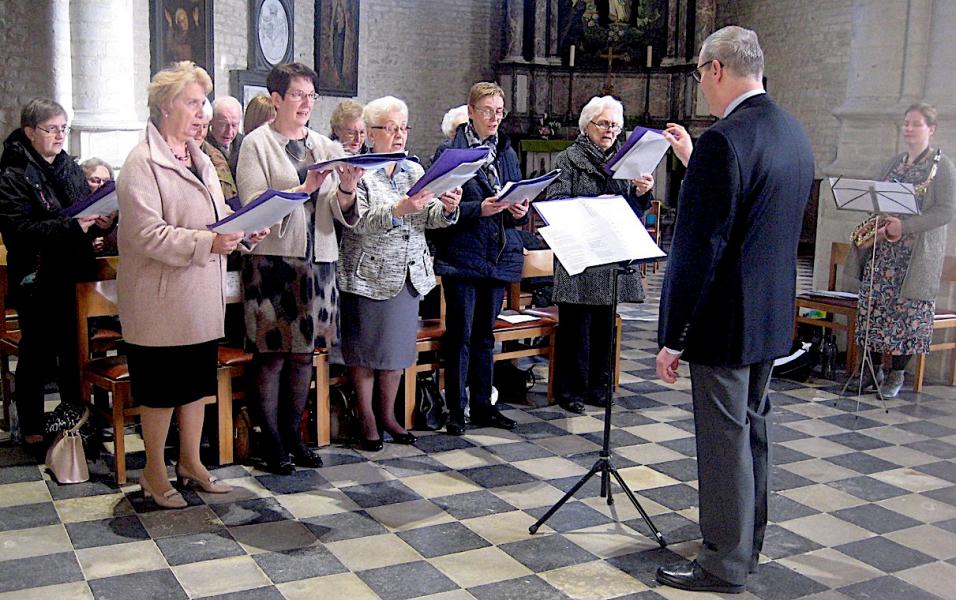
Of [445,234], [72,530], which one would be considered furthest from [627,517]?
[72,530]

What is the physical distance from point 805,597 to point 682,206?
4.39ft

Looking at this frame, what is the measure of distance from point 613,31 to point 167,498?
13287 millimetres

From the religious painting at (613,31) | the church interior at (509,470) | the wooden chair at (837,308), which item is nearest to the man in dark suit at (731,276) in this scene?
the church interior at (509,470)

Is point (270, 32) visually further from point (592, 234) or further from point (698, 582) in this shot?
point (698, 582)

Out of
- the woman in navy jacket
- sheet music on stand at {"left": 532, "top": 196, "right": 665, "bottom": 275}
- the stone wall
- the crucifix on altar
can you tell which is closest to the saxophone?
the woman in navy jacket

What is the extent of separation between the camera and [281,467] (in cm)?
425

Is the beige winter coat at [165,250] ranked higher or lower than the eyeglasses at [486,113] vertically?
lower

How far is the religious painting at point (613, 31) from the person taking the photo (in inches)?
613

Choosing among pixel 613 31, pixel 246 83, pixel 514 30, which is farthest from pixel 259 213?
pixel 613 31

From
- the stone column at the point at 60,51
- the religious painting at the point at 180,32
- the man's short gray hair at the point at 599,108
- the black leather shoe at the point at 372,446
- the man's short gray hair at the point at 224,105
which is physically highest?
the religious painting at the point at 180,32

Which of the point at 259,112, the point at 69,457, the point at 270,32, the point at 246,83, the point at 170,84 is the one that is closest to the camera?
the point at 170,84

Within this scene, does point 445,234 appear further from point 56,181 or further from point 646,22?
point 646,22

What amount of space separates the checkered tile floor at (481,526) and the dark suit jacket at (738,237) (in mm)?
875

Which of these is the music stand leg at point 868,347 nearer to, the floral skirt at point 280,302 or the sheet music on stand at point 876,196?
the sheet music on stand at point 876,196
